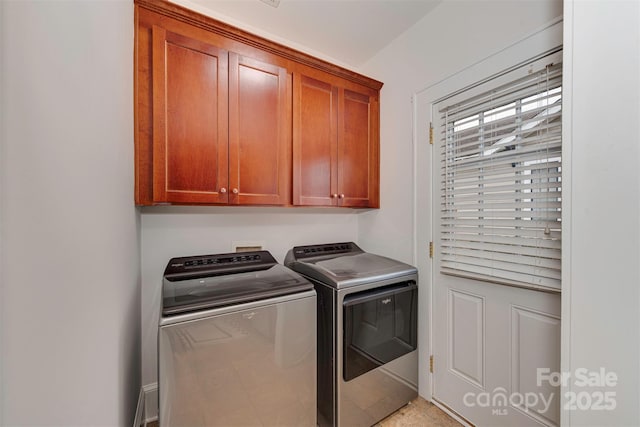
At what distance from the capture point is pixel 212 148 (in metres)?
1.45

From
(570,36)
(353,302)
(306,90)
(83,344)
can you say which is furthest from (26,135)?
(570,36)

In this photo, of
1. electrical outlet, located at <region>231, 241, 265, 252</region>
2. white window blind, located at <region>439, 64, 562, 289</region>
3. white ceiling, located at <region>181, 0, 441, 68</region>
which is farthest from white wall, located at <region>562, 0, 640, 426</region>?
electrical outlet, located at <region>231, 241, 265, 252</region>

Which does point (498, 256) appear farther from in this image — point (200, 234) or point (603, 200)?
point (200, 234)

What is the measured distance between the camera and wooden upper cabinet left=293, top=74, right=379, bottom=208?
175 cm

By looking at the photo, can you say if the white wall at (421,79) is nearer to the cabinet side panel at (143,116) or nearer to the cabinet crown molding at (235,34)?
the cabinet crown molding at (235,34)

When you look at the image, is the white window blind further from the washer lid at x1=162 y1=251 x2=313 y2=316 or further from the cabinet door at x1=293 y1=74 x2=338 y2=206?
the washer lid at x1=162 y1=251 x2=313 y2=316

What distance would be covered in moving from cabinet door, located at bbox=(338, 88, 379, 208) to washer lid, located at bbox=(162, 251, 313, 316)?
0.76m

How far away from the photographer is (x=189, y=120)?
4.52 feet

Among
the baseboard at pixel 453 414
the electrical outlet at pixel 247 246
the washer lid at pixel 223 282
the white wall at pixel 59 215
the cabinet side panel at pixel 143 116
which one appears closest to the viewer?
the white wall at pixel 59 215

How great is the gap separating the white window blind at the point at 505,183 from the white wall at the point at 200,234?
1105mm

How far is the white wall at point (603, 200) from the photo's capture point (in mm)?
798

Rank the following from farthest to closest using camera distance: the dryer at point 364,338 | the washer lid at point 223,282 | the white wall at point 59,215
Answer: the dryer at point 364,338, the washer lid at point 223,282, the white wall at point 59,215

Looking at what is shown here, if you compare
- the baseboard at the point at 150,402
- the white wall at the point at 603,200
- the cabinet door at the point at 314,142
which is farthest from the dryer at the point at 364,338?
the baseboard at the point at 150,402

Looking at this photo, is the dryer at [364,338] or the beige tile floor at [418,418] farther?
the beige tile floor at [418,418]
